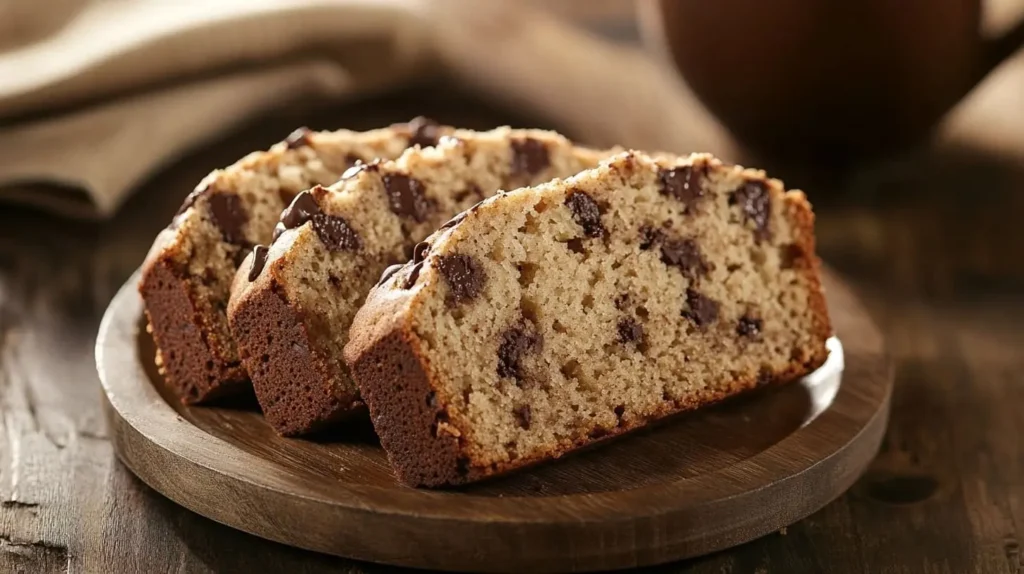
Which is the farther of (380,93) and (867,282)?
(380,93)

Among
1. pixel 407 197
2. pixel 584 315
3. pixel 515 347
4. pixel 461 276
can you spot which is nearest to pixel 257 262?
pixel 407 197

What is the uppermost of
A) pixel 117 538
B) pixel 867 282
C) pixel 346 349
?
pixel 346 349

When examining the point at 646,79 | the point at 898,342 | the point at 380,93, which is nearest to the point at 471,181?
the point at 898,342

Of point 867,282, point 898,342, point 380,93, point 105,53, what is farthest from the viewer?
point 380,93

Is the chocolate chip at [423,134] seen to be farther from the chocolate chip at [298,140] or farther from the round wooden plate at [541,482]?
the round wooden plate at [541,482]

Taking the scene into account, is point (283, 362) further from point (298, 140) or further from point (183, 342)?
point (298, 140)

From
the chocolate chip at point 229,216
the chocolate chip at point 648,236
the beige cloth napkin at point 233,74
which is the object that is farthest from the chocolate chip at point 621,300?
the beige cloth napkin at point 233,74

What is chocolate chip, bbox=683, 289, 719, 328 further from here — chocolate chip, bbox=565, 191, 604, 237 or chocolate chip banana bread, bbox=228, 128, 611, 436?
chocolate chip banana bread, bbox=228, 128, 611, 436

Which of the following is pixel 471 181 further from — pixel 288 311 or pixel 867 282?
pixel 867 282
